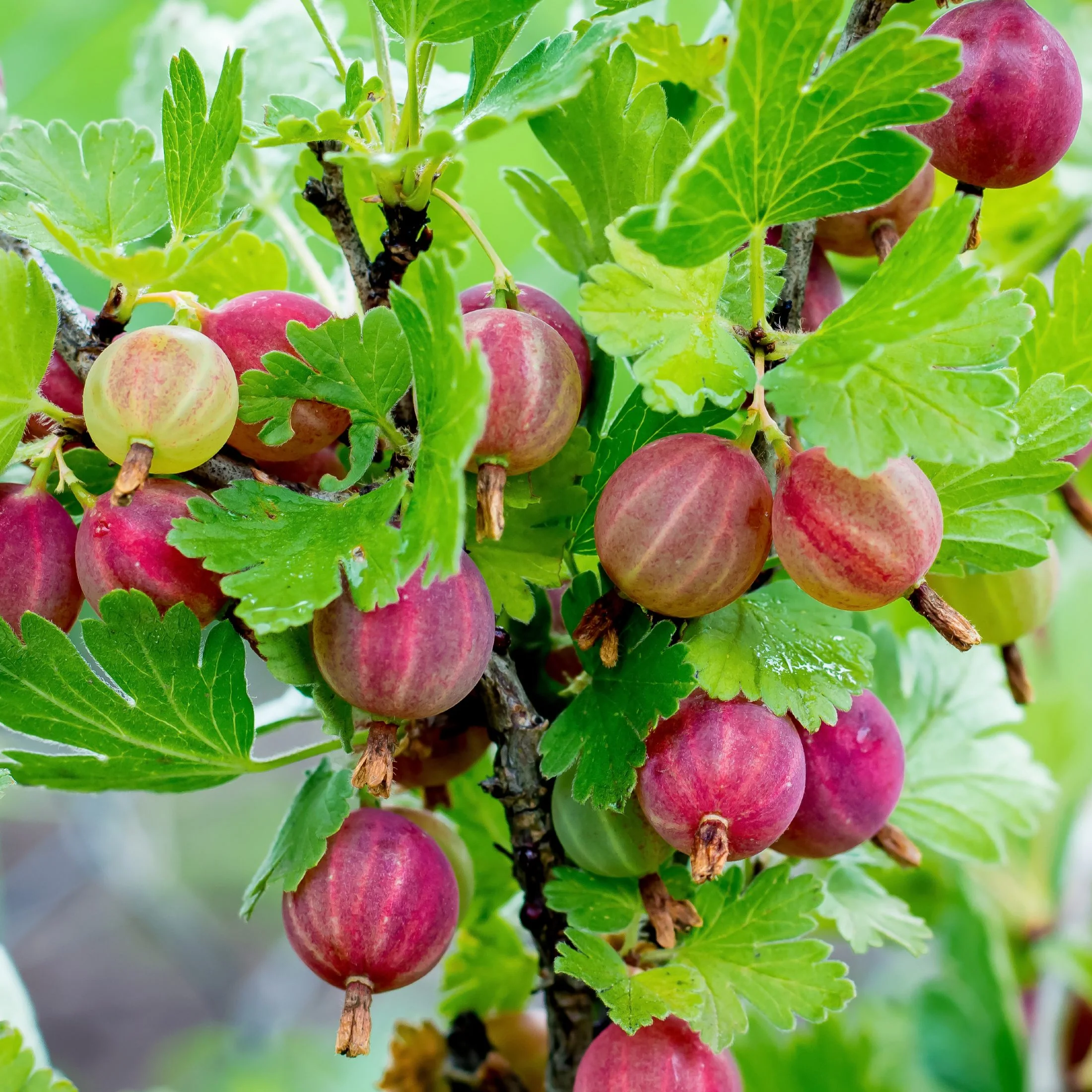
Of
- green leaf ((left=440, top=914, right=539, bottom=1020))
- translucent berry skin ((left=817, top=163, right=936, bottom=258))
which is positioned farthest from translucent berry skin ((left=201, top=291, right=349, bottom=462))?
green leaf ((left=440, top=914, right=539, bottom=1020))

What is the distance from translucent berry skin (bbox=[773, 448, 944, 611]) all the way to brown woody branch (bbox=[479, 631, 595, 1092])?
134mm

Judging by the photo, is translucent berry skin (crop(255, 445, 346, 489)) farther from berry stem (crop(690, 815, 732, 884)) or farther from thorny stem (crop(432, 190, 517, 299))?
berry stem (crop(690, 815, 732, 884))

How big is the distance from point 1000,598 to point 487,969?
0.34m

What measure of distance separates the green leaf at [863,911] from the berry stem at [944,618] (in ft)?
0.51

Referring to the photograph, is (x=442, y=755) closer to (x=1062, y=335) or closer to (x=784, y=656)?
(x=784, y=656)

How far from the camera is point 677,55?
1.54 feet

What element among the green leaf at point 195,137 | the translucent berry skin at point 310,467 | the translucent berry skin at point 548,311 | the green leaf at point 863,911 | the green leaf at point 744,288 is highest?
the green leaf at point 195,137

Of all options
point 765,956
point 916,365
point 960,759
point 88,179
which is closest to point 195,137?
point 88,179

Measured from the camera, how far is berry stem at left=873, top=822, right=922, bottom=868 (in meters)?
0.48

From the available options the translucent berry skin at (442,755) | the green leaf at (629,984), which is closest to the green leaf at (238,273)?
the translucent berry skin at (442,755)

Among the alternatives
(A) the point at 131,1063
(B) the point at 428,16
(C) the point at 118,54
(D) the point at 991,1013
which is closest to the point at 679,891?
(B) the point at 428,16

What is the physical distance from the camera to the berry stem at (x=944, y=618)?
365mm

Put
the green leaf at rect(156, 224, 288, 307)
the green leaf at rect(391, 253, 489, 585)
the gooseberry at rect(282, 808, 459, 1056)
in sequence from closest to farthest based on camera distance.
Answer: the green leaf at rect(391, 253, 489, 585), the gooseberry at rect(282, 808, 459, 1056), the green leaf at rect(156, 224, 288, 307)

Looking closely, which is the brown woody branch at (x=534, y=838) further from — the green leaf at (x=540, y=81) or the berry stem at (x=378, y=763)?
the green leaf at (x=540, y=81)
